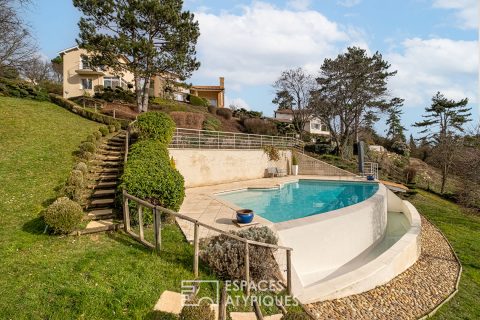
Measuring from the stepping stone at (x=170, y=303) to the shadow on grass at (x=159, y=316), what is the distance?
0.07 meters

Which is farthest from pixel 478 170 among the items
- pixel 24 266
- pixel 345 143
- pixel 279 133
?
pixel 279 133

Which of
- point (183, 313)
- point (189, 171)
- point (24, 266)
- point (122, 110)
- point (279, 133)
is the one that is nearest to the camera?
point (183, 313)

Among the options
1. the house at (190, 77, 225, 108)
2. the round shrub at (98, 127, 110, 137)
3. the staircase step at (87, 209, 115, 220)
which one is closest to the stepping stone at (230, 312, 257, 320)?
the staircase step at (87, 209, 115, 220)

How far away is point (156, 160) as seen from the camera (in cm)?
841

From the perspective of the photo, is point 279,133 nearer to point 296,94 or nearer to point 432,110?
point 296,94

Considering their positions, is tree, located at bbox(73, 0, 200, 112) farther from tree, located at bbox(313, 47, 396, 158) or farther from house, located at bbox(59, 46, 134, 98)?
tree, located at bbox(313, 47, 396, 158)

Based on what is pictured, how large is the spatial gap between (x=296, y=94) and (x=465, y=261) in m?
22.3

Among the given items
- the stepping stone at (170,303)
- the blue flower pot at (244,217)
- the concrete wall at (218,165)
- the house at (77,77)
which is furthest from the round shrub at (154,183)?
the house at (77,77)

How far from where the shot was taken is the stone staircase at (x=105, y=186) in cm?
726

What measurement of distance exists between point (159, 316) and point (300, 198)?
10597 mm

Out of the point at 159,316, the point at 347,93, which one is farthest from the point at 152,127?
the point at 347,93

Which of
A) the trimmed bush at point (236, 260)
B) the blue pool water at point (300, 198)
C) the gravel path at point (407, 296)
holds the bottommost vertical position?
the gravel path at point (407, 296)

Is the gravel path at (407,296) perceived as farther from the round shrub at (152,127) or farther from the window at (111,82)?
the window at (111,82)

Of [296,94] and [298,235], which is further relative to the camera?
[296,94]
